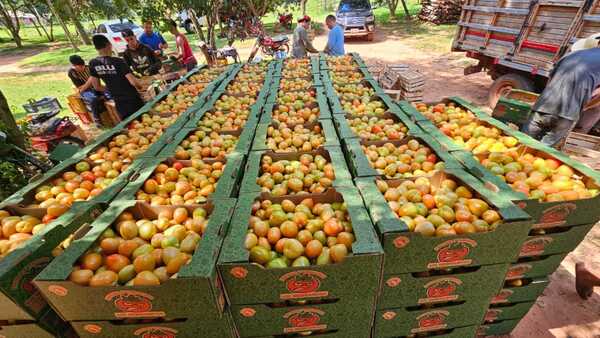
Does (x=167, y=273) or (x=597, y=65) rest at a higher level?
(x=597, y=65)

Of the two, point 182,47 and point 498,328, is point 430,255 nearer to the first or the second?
point 498,328

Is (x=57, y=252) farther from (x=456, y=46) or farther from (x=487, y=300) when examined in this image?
(x=456, y=46)

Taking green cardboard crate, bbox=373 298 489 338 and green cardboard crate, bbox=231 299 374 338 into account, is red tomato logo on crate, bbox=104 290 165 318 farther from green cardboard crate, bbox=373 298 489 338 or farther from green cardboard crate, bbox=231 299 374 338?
green cardboard crate, bbox=373 298 489 338

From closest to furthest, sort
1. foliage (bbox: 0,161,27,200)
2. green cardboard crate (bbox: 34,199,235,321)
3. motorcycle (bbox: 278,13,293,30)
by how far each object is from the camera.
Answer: green cardboard crate (bbox: 34,199,235,321), foliage (bbox: 0,161,27,200), motorcycle (bbox: 278,13,293,30)

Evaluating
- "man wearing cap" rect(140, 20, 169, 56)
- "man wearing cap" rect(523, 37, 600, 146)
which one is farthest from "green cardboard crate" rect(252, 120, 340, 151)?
"man wearing cap" rect(140, 20, 169, 56)

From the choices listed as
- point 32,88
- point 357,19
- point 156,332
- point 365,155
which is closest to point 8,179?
point 156,332

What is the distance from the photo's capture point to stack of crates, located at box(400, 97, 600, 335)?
2.10 metres

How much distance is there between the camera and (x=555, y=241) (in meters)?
2.30

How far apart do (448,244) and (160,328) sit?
188cm

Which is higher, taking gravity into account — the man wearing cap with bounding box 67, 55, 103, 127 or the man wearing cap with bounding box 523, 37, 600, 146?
the man wearing cap with bounding box 523, 37, 600, 146

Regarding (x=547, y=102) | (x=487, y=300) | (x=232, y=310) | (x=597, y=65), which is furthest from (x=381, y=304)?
(x=597, y=65)

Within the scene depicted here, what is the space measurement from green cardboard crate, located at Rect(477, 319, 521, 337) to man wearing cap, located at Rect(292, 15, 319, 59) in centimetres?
794

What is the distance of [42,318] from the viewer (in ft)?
5.90

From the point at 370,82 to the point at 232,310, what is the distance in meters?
4.57
